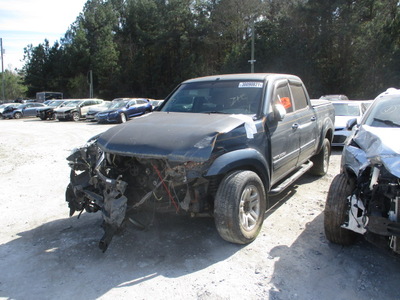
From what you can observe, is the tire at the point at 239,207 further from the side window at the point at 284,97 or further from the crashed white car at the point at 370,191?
the side window at the point at 284,97

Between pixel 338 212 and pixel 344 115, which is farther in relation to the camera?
pixel 344 115

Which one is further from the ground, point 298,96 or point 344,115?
point 298,96

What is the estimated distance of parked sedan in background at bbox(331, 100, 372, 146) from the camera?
10.2 metres

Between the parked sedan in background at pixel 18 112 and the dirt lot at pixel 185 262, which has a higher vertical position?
the parked sedan in background at pixel 18 112

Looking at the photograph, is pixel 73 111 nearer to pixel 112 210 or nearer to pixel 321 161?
pixel 321 161

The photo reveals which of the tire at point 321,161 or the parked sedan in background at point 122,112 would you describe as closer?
the tire at point 321,161

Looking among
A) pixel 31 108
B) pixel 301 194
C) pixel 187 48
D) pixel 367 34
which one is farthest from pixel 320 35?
pixel 301 194

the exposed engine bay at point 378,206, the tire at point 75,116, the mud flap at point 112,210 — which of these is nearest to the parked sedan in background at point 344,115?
the exposed engine bay at point 378,206

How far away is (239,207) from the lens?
3.82 meters

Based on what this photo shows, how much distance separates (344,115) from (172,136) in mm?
8907

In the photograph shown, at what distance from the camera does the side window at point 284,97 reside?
199 inches

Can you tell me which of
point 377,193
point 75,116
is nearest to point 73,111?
point 75,116

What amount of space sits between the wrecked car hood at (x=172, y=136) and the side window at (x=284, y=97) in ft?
3.17

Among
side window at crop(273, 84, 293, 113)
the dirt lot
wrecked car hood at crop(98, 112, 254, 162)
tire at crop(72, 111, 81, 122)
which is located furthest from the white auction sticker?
tire at crop(72, 111, 81, 122)
